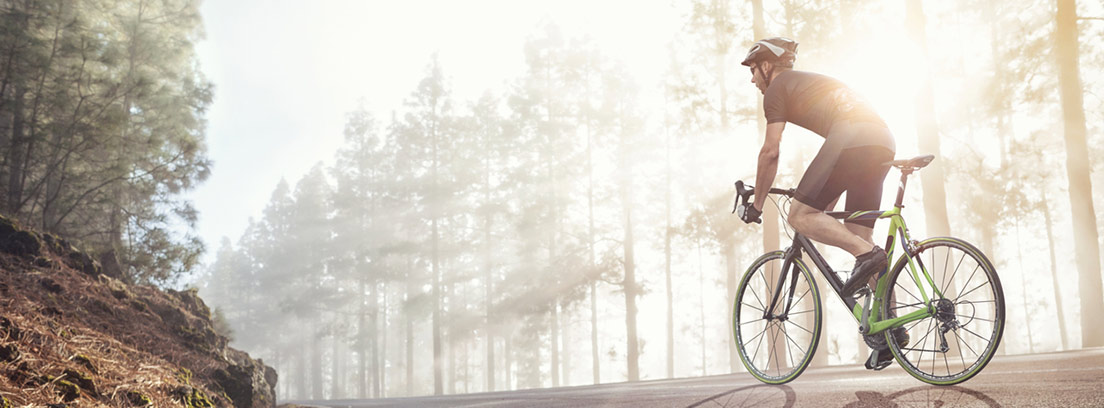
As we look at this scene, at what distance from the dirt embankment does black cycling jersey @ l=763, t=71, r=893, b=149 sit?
5097mm

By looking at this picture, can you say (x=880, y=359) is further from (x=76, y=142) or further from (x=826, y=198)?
(x=76, y=142)

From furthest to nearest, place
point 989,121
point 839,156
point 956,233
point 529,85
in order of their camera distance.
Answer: point 529,85 → point 956,233 → point 989,121 → point 839,156

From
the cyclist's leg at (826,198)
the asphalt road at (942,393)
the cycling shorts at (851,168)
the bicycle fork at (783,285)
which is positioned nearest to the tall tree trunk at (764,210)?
the asphalt road at (942,393)

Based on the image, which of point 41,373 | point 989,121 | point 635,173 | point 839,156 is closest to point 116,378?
point 41,373

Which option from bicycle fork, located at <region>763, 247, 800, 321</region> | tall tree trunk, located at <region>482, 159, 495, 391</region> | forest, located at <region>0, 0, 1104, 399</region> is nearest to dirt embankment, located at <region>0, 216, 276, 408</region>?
forest, located at <region>0, 0, 1104, 399</region>

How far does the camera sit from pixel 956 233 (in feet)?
88.3

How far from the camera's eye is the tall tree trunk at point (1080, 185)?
1309 centimetres

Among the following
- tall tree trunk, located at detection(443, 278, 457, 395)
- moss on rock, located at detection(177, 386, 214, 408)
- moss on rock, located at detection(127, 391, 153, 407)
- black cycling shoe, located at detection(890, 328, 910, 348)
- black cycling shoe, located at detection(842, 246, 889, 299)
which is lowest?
tall tree trunk, located at detection(443, 278, 457, 395)

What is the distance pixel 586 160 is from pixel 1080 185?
→ 1865 centimetres

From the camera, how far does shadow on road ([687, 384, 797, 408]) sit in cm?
448

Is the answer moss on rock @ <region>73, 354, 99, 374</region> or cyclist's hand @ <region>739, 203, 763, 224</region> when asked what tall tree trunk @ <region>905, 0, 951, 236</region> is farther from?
moss on rock @ <region>73, 354, 99, 374</region>

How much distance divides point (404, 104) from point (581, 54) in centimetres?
1381

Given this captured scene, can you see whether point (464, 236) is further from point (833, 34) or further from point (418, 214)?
point (833, 34)

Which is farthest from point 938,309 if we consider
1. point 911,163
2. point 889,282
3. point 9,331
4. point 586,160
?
point 586,160
